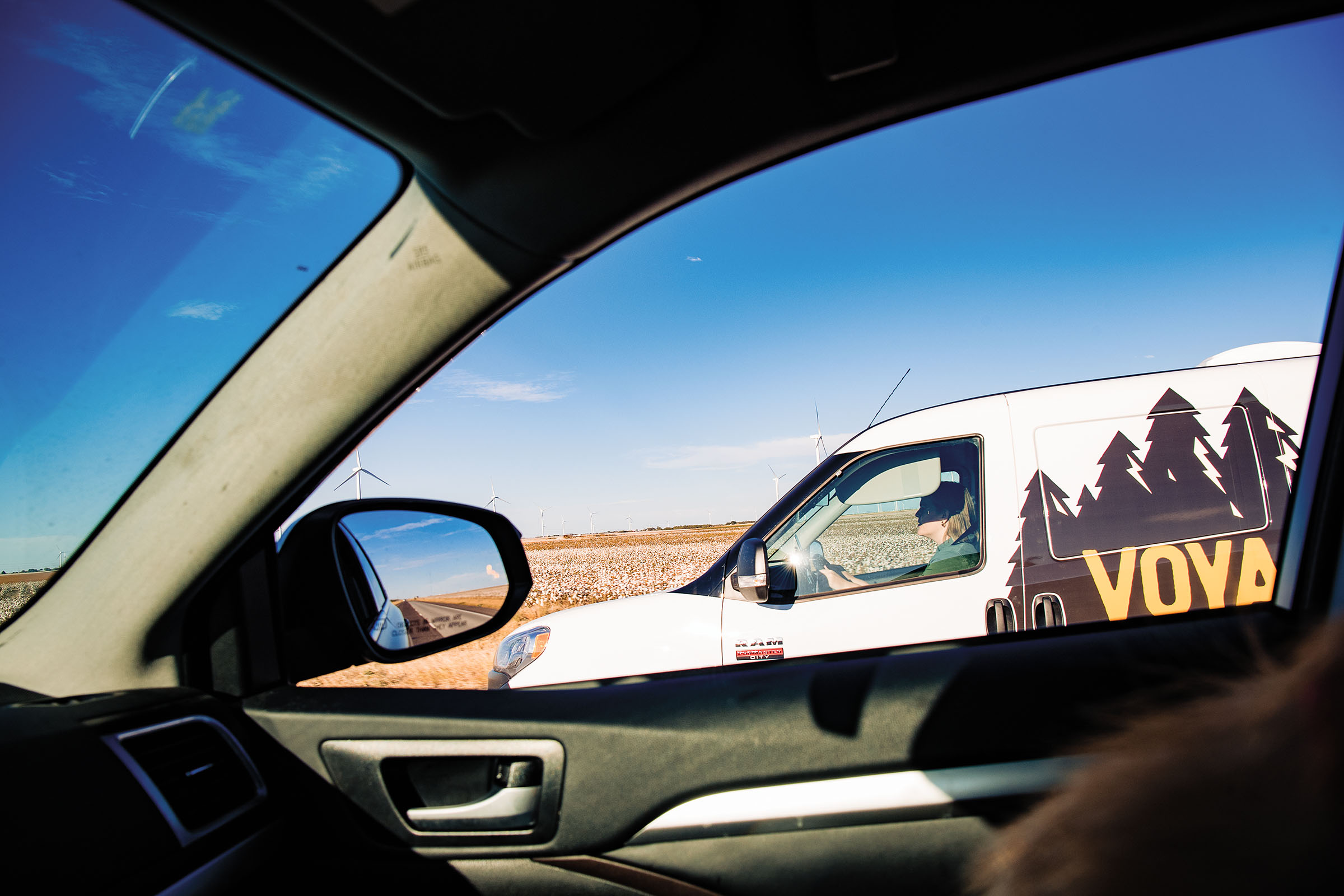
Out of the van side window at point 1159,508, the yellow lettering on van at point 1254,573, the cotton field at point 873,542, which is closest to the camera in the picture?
the yellow lettering on van at point 1254,573

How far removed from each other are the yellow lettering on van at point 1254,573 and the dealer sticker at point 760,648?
195 cm

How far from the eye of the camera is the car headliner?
1.26 metres

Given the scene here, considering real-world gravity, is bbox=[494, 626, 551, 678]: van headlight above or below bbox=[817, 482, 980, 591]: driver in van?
below

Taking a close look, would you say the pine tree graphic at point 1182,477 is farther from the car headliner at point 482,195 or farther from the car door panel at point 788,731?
the car headliner at point 482,195

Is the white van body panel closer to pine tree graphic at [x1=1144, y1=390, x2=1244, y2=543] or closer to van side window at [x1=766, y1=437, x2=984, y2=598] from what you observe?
van side window at [x1=766, y1=437, x2=984, y2=598]

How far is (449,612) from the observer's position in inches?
73.9

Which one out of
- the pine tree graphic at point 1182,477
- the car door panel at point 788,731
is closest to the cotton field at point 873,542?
the pine tree graphic at point 1182,477

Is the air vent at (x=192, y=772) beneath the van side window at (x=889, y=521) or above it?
beneath

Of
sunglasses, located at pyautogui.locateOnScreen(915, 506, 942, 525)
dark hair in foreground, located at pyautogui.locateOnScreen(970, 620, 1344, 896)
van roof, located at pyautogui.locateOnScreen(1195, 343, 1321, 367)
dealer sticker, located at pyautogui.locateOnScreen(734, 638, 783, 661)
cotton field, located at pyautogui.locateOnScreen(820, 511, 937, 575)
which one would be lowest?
dealer sticker, located at pyautogui.locateOnScreen(734, 638, 783, 661)

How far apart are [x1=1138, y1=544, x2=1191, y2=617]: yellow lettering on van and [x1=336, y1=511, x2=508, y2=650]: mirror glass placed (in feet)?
9.41

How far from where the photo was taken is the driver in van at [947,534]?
3.40 m

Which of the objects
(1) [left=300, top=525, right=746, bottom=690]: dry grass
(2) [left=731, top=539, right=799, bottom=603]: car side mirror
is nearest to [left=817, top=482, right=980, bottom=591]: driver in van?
(2) [left=731, top=539, right=799, bottom=603]: car side mirror

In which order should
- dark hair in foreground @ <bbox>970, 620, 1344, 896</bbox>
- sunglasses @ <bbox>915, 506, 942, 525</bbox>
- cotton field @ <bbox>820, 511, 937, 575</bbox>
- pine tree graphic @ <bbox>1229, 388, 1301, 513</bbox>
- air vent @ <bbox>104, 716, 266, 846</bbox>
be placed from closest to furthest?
dark hair in foreground @ <bbox>970, 620, 1344, 896</bbox> < air vent @ <bbox>104, 716, 266, 846</bbox> < pine tree graphic @ <bbox>1229, 388, 1301, 513</bbox> < cotton field @ <bbox>820, 511, 937, 575</bbox> < sunglasses @ <bbox>915, 506, 942, 525</bbox>

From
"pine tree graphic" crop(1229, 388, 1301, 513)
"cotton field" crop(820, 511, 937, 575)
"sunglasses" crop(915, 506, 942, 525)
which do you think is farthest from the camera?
"sunglasses" crop(915, 506, 942, 525)
